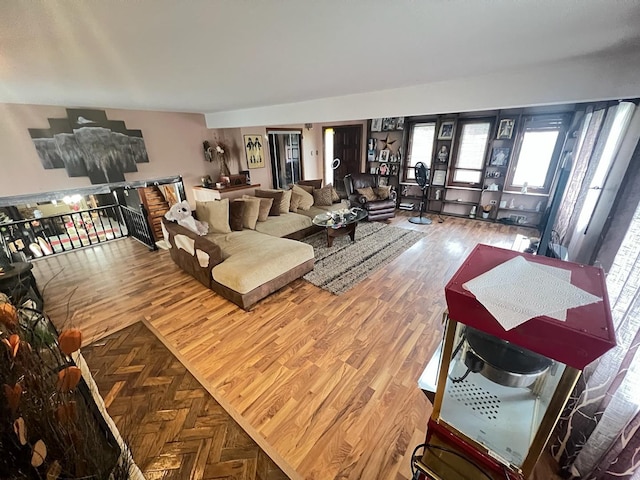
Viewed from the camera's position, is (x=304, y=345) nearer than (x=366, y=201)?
Yes

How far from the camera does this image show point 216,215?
352cm

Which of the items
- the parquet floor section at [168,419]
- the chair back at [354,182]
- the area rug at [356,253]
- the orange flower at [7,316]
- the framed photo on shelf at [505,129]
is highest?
the framed photo on shelf at [505,129]

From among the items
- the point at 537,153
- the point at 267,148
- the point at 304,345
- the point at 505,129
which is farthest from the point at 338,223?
the point at 537,153

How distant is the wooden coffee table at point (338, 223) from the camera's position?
12.9ft

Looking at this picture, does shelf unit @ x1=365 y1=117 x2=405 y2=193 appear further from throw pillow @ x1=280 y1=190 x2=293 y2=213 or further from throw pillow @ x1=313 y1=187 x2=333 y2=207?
throw pillow @ x1=280 y1=190 x2=293 y2=213

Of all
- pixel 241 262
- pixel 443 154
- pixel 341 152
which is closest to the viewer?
pixel 241 262

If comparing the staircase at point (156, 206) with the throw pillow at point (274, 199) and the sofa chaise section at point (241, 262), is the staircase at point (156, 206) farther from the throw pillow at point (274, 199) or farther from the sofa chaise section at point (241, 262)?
the throw pillow at point (274, 199)

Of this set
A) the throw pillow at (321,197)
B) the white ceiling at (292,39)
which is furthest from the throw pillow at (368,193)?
the white ceiling at (292,39)

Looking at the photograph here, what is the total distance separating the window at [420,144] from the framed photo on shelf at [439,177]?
0.82ft

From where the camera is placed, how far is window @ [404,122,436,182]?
17.9 ft

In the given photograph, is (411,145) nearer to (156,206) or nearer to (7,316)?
(156,206)

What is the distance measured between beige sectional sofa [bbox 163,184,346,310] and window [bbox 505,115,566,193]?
14.8ft

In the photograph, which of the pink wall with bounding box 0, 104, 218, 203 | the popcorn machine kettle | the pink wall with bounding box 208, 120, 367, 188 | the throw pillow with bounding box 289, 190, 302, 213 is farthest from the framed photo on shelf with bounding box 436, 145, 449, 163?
the popcorn machine kettle

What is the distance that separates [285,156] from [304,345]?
5.25m
